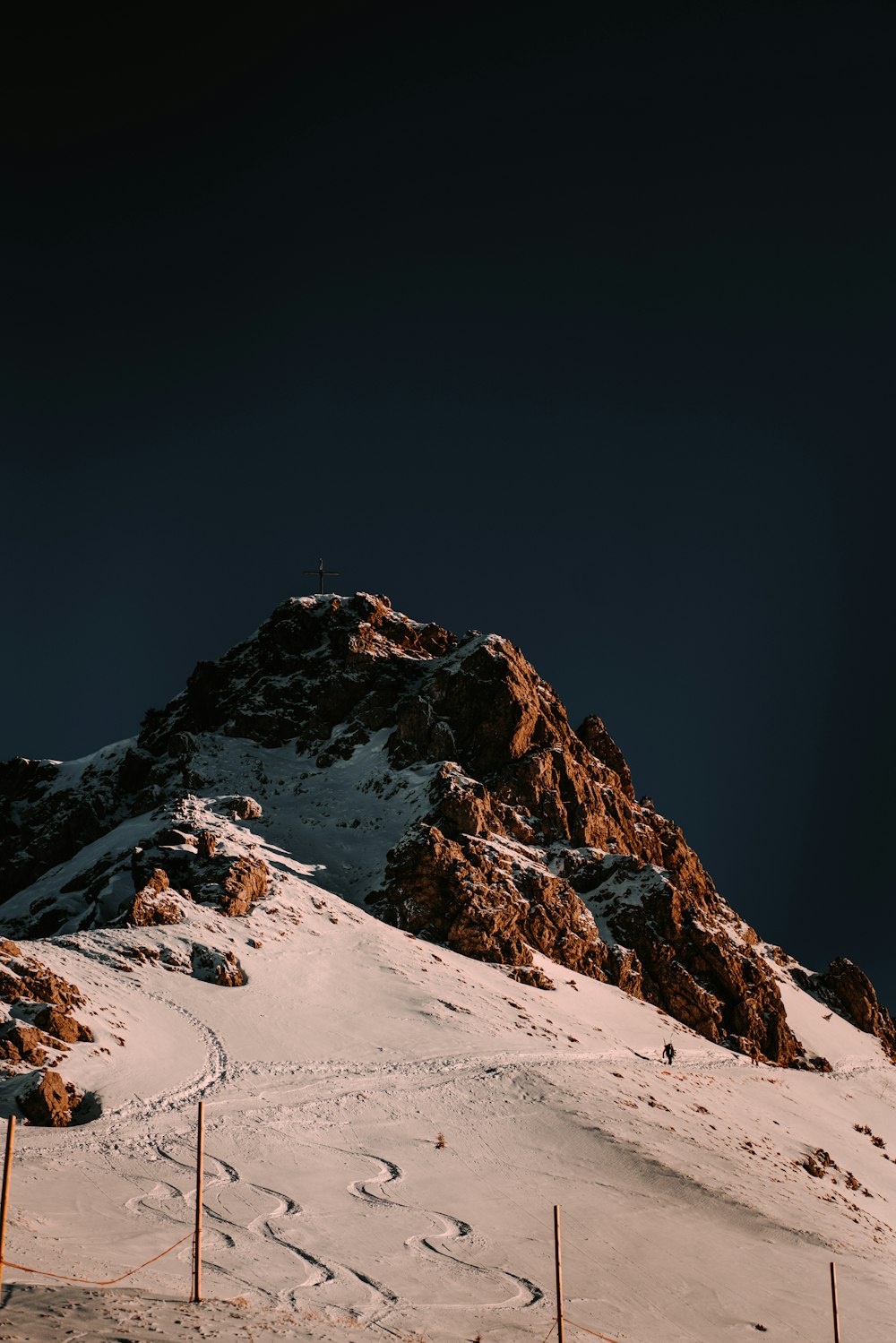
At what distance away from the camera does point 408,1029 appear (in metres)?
48.2

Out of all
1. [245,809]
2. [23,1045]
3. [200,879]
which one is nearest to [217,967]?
[200,879]

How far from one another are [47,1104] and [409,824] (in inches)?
1543

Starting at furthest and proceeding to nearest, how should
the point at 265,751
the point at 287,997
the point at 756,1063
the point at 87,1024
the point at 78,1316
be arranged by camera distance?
the point at 265,751 → the point at 756,1063 → the point at 287,997 → the point at 87,1024 → the point at 78,1316

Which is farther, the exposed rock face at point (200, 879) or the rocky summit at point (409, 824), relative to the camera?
the rocky summit at point (409, 824)

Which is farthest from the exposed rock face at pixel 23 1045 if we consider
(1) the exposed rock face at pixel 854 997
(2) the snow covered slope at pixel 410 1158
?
(1) the exposed rock face at pixel 854 997

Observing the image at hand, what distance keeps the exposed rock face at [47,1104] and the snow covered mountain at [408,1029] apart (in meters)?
0.09

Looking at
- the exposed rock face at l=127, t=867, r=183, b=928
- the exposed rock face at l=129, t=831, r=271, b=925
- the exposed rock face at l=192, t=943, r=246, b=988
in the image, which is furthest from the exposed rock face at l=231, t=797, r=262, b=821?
the exposed rock face at l=192, t=943, r=246, b=988

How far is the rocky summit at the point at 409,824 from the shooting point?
63562 millimetres

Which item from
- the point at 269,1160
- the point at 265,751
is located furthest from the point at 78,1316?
the point at 265,751

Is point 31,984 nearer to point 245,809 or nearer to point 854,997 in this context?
point 245,809

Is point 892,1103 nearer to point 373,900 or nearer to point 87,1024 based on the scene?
point 373,900

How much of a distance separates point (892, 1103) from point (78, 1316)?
194 feet

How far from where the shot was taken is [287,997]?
49.2m

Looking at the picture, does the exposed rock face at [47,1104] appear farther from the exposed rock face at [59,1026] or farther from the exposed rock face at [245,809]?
the exposed rock face at [245,809]
